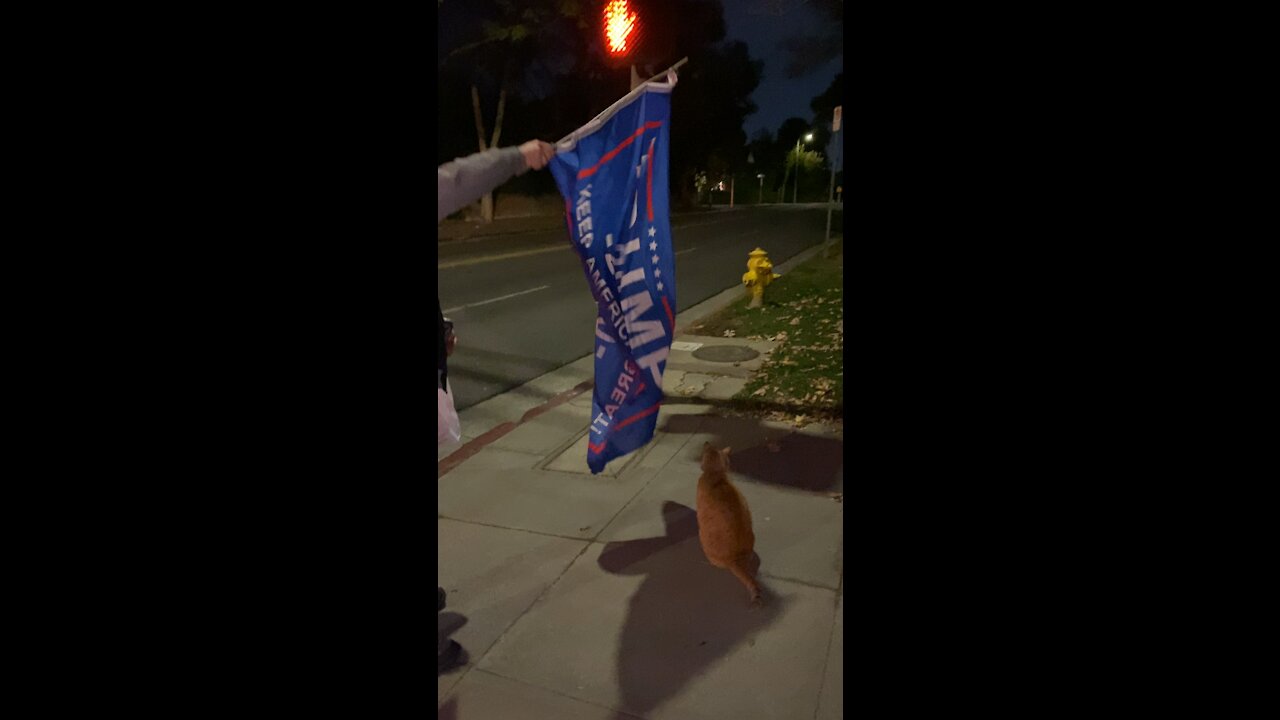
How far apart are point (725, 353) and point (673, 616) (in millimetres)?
5952

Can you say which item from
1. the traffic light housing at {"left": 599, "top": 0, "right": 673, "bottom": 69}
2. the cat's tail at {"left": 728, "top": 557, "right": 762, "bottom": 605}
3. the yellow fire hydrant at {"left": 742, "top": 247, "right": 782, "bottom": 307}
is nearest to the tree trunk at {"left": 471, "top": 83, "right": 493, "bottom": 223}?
the yellow fire hydrant at {"left": 742, "top": 247, "right": 782, "bottom": 307}

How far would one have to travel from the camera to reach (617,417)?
13.0ft

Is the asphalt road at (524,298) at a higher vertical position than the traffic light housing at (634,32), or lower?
lower

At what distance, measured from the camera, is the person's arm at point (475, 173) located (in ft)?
8.94

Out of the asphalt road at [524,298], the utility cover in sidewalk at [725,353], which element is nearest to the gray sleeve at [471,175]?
the asphalt road at [524,298]

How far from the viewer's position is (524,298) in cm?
1381

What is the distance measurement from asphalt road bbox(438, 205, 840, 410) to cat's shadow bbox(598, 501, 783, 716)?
1.78 metres

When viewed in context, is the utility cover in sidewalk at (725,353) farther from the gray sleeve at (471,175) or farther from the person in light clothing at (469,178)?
the gray sleeve at (471,175)

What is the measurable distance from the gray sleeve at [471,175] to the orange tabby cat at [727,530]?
1797mm

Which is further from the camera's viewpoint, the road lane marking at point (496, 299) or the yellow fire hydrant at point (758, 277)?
the yellow fire hydrant at point (758, 277)

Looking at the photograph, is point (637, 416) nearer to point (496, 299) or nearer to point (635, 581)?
point (635, 581)

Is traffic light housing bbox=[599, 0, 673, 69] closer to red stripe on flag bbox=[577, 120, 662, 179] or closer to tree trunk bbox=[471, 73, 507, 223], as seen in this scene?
red stripe on flag bbox=[577, 120, 662, 179]

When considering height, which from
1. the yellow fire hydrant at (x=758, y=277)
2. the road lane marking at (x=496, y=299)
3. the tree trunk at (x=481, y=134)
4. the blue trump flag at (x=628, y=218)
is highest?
the tree trunk at (x=481, y=134)

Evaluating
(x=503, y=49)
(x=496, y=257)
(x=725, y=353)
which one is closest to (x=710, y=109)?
(x=503, y=49)
